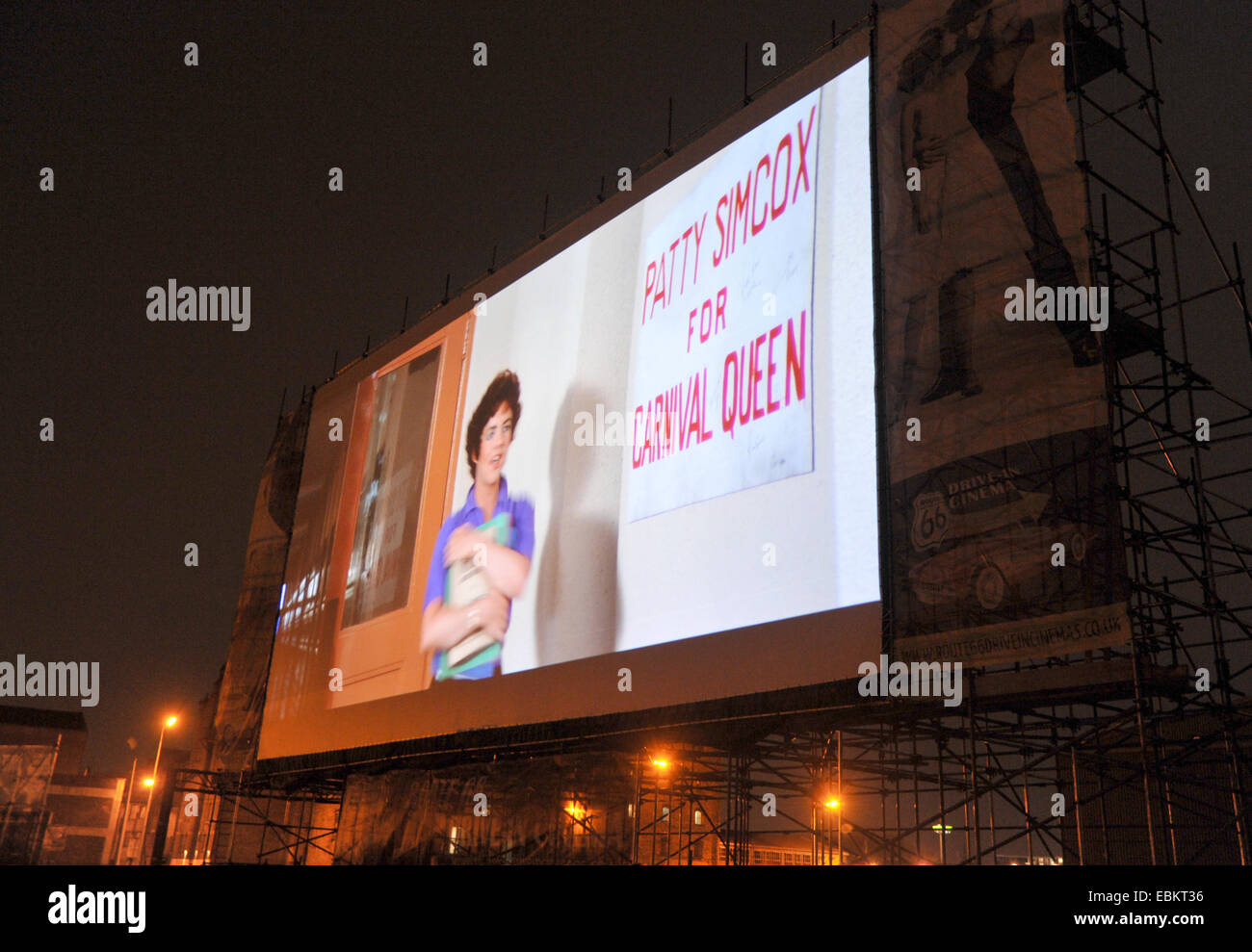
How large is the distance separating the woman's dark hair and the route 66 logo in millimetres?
7051

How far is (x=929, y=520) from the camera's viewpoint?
9.97m

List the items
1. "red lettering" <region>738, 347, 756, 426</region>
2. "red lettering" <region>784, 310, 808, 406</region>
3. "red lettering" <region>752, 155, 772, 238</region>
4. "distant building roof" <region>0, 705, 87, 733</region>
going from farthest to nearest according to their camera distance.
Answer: "distant building roof" <region>0, 705, 87, 733</region> → "red lettering" <region>752, 155, 772, 238</region> → "red lettering" <region>738, 347, 756, 426</region> → "red lettering" <region>784, 310, 808, 406</region>

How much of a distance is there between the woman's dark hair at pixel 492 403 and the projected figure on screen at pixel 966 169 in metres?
6.70

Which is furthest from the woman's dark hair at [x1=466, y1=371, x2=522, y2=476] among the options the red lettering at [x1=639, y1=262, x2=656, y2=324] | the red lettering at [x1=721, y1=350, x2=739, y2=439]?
the red lettering at [x1=721, y1=350, x2=739, y2=439]

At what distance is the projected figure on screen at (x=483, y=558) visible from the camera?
14.5 metres

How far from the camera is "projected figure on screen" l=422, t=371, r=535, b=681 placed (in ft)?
Answer: 47.6

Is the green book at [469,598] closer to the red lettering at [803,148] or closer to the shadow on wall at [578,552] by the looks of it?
the shadow on wall at [578,552]

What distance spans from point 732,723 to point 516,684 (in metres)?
3.58

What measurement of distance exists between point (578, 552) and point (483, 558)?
2351mm

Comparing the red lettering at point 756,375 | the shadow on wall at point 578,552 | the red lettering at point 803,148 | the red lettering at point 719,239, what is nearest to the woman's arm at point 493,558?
the shadow on wall at point 578,552

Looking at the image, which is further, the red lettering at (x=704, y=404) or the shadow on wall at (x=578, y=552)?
the shadow on wall at (x=578, y=552)

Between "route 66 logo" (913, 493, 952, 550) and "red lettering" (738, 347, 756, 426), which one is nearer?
"route 66 logo" (913, 493, 952, 550)

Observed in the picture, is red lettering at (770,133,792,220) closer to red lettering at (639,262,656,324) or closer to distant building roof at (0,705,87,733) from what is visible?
red lettering at (639,262,656,324)

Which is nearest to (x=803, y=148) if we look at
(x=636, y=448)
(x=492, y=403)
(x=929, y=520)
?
(x=636, y=448)
